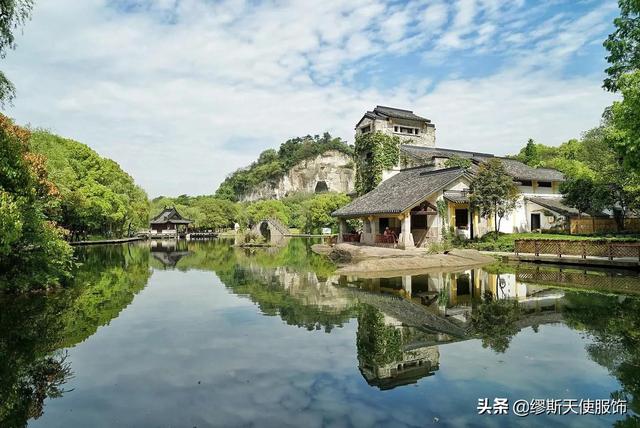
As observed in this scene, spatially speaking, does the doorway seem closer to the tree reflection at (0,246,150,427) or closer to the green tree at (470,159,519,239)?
the green tree at (470,159,519,239)

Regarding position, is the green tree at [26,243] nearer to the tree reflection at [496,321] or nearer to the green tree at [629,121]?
the tree reflection at [496,321]

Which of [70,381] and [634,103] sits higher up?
[634,103]

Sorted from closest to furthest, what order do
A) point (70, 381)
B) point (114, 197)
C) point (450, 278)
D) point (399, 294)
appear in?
point (70, 381) → point (399, 294) → point (450, 278) → point (114, 197)

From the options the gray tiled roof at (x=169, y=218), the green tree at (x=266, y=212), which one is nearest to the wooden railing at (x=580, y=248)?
the green tree at (x=266, y=212)

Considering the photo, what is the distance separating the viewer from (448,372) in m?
6.69

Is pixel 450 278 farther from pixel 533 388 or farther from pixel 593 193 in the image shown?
pixel 593 193

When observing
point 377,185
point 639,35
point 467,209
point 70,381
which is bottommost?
point 70,381

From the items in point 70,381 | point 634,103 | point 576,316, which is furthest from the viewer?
point 634,103

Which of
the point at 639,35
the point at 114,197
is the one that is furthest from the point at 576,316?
the point at 114,197

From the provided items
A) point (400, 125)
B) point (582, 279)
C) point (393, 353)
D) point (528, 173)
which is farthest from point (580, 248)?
point (400, 125)

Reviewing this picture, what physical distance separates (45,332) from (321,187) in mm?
98531

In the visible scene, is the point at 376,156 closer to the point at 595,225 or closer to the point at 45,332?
the point at 595,225

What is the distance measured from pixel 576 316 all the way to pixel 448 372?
17.6 ft

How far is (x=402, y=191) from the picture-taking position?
3045 cm
